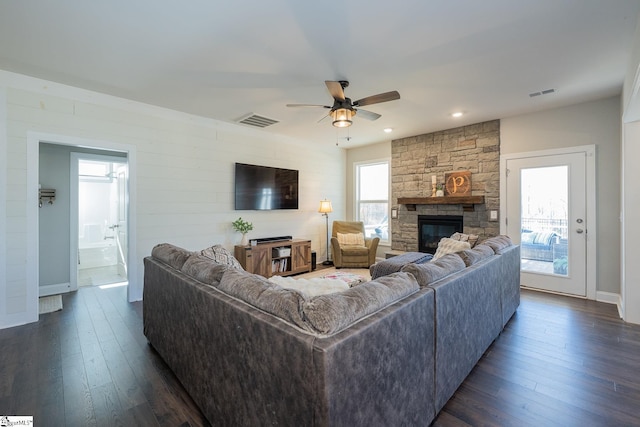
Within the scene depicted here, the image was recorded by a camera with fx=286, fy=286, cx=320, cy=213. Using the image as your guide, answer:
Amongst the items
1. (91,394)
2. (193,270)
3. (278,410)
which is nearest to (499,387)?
(278,410)

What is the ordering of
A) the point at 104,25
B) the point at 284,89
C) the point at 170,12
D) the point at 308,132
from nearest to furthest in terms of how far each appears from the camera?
the point at 170,12 < the point at 104,25 < the point at 284,89 < the point at 308,132

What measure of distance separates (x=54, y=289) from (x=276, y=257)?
3277 millimetres

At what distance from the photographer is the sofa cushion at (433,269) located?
5.62 ft

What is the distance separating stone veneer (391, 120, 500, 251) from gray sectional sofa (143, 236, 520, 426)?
119 inches

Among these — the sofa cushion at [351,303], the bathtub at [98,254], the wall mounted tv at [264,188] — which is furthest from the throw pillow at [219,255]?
the bathtub at [98,254]

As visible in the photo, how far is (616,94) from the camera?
12.0ft

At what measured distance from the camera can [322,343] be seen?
1027mm

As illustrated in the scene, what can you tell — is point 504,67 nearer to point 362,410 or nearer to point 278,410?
point 362,410

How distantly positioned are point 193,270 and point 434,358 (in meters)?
1.60

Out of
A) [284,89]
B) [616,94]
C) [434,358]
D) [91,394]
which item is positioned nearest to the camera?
[434,358]

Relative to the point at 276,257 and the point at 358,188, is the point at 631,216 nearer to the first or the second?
the point at 358,188

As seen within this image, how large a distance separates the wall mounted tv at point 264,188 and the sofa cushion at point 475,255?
11.8 feet

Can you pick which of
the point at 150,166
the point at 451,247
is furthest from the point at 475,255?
the point at 150,166

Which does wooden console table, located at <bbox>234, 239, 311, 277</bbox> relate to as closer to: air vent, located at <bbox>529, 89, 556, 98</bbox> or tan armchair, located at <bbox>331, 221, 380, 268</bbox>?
tan armchair, located at <bbox>331, 221, 380, 268</bbox>
